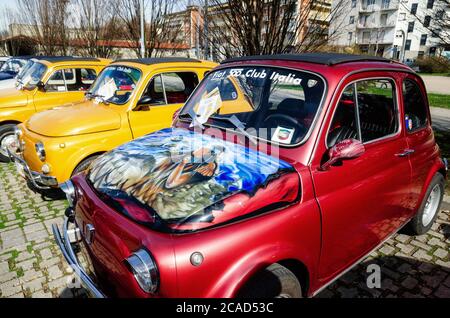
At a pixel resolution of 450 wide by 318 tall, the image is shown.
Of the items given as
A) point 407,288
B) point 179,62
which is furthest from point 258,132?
point 179,62

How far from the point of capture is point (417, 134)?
3340 mm

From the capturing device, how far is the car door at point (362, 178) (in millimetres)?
2377

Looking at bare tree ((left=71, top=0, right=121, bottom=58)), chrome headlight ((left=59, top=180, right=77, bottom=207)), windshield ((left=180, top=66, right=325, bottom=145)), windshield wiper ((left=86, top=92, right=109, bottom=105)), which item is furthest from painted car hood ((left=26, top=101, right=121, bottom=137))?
bare tree ((left=71, top=0, right=121, bottom=58))

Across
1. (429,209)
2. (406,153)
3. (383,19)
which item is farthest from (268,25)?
(383,19)

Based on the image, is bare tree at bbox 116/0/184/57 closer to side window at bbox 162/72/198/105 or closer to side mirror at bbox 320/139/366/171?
side window at bbox 162/72/198/105

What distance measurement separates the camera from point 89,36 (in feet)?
52.9

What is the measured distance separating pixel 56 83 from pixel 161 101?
3050 millimetres

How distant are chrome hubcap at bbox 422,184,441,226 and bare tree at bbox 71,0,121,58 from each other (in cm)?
1495

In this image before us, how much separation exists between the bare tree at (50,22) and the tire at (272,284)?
19.0 metres

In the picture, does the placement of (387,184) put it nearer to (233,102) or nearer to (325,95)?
(325,95)

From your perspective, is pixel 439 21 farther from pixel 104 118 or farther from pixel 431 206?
pixel 104 118

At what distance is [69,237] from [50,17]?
1951 centimetres

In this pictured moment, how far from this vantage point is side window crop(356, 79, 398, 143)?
2.95 meters

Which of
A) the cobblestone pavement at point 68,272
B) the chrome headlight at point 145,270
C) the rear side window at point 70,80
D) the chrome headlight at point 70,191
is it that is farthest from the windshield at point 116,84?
the chrome headlight at point 145,270
